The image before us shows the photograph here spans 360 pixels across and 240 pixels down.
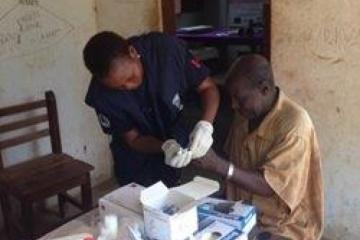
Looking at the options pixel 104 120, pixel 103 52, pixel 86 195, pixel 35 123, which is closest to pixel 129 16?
pixel 35 123

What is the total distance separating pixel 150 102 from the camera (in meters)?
1.58

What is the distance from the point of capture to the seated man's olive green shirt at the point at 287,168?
4.41ft

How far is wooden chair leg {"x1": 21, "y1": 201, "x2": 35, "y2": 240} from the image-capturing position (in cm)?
215

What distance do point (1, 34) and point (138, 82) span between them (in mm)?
1262

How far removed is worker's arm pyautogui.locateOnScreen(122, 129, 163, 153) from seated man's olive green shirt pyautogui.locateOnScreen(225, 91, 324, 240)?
27 cm

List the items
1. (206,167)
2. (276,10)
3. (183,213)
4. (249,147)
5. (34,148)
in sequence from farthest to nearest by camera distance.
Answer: (34,148), (276,10), (249,147), (206,167), (183,213)

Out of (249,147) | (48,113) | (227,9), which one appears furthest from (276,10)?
(227,9)

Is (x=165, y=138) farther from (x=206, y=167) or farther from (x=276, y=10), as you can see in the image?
(x=276, y=10)

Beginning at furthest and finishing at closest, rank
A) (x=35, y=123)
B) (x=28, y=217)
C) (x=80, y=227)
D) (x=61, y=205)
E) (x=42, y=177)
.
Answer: (x=61, y=205) → (x=35, y=123) → (x=42, y=177) → (x=28, y=217) → (x=80, y=227)

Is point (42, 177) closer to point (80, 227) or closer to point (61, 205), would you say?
point (61, 205)

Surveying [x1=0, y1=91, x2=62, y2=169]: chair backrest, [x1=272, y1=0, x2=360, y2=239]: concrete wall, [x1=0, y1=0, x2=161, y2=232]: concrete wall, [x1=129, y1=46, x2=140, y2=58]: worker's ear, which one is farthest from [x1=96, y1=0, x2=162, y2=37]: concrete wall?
[x1=129, y1=46, x2=140, y2=58]: worker's ear

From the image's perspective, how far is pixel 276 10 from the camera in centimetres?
211

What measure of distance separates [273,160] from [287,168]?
4 cm

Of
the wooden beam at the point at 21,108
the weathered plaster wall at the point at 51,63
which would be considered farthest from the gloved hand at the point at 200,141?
the weathered plaster wall at the point at 51,63
